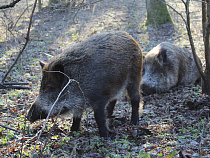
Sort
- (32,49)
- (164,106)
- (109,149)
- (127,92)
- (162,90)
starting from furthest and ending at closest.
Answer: (32,49) → (162,90) → (164,106) → (127,92) → (109,149)

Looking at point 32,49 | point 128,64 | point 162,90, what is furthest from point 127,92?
point 32,49

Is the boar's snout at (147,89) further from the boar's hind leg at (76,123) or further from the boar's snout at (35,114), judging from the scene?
the boar's snout at (35,114)

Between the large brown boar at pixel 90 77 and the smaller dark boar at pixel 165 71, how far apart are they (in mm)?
2375

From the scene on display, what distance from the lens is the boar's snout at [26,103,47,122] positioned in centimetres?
452

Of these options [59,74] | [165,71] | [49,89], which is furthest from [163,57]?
[49,89]

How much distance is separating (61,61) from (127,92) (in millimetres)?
1530

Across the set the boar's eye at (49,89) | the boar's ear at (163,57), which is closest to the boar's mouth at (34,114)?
the boar's eye at (49,89)

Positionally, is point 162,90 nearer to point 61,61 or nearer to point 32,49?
point 61,61

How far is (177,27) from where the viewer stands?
522 inches

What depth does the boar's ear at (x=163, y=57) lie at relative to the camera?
725 cm

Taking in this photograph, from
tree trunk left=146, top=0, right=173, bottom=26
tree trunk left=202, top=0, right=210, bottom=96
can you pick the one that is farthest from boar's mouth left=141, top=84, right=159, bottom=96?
tree trunk left=146, top=0, right=173, bottom=26

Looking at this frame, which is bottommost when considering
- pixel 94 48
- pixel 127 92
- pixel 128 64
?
pixel 127 92

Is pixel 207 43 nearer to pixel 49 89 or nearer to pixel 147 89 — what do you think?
pixel 147 89

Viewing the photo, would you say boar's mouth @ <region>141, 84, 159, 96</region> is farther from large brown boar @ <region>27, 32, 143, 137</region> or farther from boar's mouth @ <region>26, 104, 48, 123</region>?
boar's mouth @ <region>26, 104, 48, 123</region>
